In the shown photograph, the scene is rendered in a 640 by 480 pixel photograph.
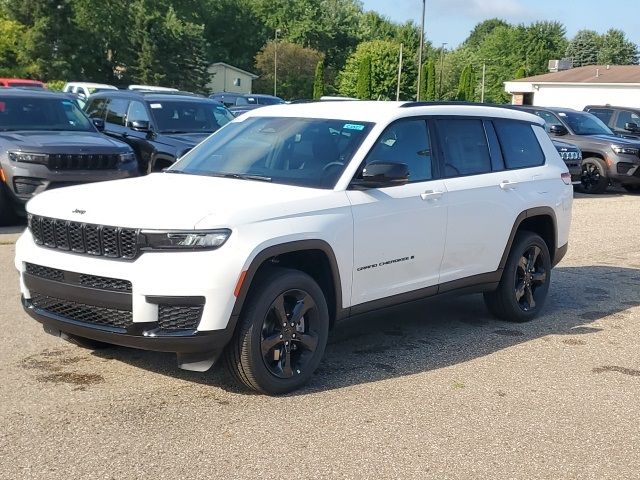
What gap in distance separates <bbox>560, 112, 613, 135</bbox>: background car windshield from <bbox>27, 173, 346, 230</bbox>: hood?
52.0 ft

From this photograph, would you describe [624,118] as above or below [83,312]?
above

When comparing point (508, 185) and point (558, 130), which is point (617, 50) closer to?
point (558, 130)

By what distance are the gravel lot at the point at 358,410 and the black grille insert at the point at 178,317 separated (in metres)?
0.49

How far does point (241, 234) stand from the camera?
4.95m

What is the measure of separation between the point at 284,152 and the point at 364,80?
6047 centimetres

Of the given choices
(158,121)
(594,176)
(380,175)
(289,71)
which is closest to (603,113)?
(594,176)

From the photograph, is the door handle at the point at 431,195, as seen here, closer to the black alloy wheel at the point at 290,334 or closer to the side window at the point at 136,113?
the black alloy wheel at the point at 290,334

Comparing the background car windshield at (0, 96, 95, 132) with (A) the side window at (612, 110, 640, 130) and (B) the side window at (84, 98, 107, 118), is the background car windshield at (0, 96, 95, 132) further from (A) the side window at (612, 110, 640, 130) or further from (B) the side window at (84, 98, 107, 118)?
(A) the side window at (612, 110, 640, 130)

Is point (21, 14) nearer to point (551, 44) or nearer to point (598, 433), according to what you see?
point (598, 433)

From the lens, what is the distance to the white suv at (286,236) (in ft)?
16.0

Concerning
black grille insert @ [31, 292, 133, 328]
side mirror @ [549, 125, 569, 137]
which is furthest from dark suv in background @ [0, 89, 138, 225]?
side mirror @ [549, 125, 569, 137]

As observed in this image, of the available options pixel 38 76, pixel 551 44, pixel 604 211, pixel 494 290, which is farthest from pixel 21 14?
pixel 551 44

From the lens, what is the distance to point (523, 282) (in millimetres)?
7582

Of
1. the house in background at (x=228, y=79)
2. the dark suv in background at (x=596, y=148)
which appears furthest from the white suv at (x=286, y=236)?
the house in background at (x=228, y=79)
